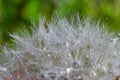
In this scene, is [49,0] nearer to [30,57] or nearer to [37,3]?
[37,3]

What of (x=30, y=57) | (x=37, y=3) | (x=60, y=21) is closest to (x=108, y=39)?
(x=60, y=21)

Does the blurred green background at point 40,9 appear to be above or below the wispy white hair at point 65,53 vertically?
above

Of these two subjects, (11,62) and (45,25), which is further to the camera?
(45,25)

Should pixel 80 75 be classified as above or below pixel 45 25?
below

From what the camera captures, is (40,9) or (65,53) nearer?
(65,53)

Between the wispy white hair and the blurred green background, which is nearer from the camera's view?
the wispy white hair

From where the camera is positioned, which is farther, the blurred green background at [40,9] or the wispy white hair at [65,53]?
the blurred green background at [40,9]

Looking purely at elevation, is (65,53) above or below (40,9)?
below

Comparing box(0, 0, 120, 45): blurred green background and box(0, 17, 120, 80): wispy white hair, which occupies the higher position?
box(0, 0, 120, 45): blurred green background
